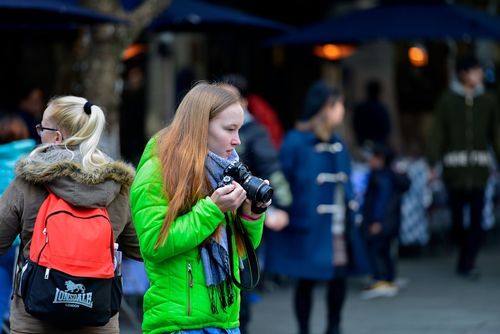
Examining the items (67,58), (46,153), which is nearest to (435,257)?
(67,58)

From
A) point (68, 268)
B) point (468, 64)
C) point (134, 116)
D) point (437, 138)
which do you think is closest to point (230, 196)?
point (68, 268)

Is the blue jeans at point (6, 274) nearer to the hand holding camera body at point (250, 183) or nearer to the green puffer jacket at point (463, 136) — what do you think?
the hand holding camera body at point (250, 183)

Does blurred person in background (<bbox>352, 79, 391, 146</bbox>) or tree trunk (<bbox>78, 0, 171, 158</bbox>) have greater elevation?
tree trunk (<bbox>78, 0, 171, 158</bbox>)

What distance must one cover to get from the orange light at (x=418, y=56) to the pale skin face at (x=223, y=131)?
45.2ft

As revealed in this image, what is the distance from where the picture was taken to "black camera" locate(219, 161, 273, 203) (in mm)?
4344

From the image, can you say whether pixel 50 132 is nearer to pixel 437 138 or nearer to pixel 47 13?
pixel 47 13

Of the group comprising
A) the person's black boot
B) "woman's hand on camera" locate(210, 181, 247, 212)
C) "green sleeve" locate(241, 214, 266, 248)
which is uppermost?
"woman's hand on camera" locate(210, 181, 247, 212)

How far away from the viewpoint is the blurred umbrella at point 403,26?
12.7 meters

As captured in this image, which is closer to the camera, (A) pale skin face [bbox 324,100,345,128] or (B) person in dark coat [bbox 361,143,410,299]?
(A) pale skin face [bbox 324,100,345,128]

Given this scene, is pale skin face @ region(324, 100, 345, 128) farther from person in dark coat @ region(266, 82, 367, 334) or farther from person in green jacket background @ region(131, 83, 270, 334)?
person in green jacket background @ region(131, 83, 270, 334)

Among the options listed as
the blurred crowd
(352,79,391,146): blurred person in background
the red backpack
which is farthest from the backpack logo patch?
(352,79,391,146): blurred person in background

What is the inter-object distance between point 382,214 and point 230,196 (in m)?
6.67

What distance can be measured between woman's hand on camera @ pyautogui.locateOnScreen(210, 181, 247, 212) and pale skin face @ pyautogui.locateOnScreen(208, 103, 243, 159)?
0.22 metres

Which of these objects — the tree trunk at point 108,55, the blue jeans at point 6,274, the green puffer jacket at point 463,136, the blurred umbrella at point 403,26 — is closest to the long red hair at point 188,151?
the blue jeans at point 6,274
